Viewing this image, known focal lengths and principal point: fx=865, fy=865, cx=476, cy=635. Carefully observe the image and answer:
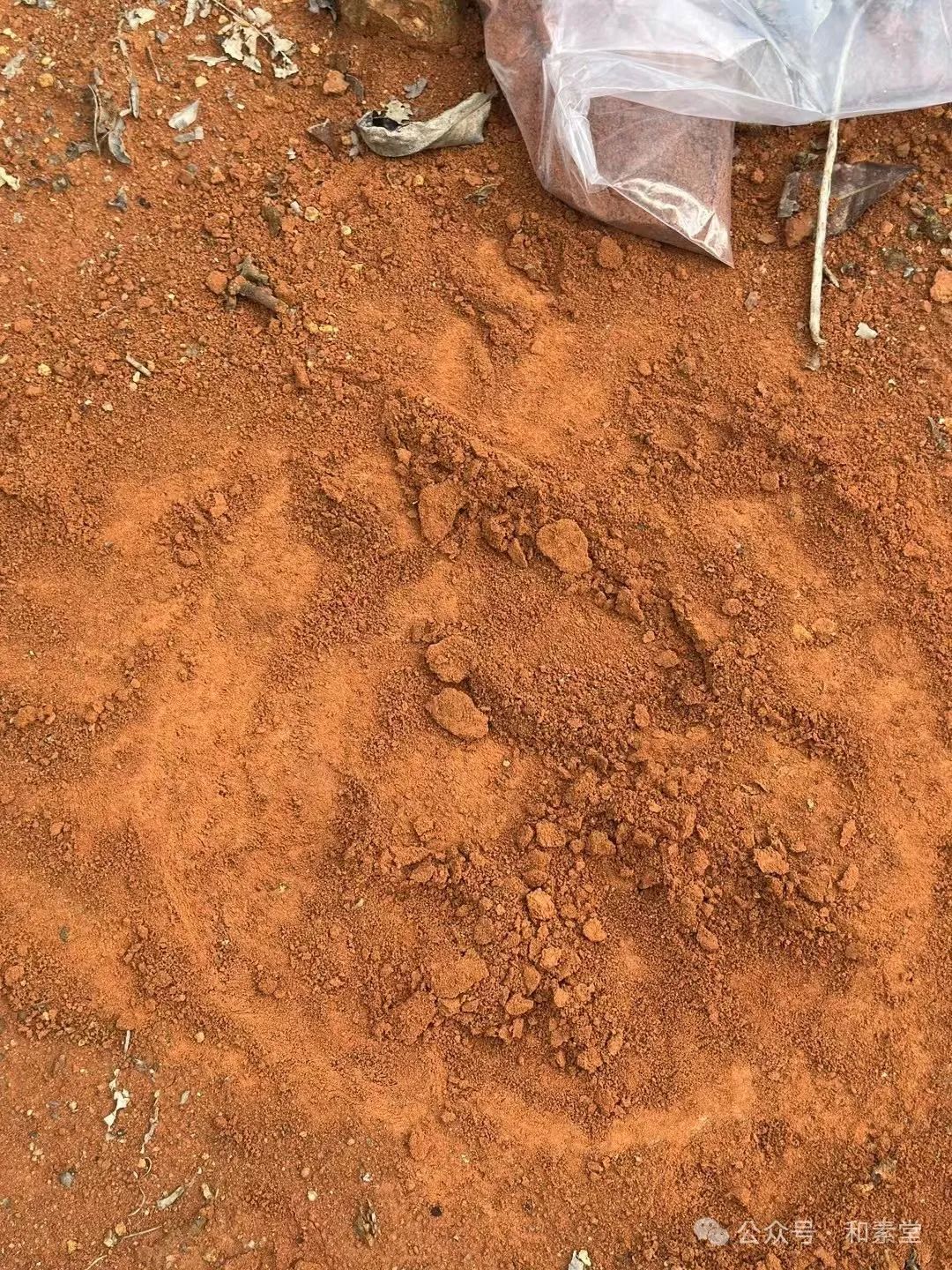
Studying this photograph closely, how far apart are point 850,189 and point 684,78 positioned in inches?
20.7

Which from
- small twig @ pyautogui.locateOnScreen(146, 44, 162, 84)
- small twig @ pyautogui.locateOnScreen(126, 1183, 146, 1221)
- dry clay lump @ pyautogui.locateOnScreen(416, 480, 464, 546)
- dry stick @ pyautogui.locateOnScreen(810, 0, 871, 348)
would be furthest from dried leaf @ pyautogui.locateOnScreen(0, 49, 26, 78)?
small twig @ pyautogui.locateOnScreen(126, 1183, 146, 1221)

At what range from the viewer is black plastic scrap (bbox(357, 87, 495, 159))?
2303mm

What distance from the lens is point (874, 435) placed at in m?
2.20

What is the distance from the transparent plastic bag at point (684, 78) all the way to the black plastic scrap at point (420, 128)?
0.46ft

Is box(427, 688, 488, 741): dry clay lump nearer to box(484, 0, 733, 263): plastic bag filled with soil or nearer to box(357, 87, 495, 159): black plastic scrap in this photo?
box(484, 0, 733, 263): plastic bag filled with soil

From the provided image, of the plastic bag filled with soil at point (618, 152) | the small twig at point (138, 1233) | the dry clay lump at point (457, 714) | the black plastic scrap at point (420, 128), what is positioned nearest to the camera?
the small twig at point (138, 1233)

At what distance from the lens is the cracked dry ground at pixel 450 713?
76.0 inches

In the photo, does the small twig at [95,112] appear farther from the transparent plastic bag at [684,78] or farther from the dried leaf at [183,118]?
the transparent plastic bag at [684,78]

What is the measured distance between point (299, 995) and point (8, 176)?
2.21 meters

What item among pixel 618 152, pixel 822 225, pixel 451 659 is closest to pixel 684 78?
pixel 618 152

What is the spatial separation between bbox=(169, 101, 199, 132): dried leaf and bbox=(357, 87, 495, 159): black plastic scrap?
1.46 feet

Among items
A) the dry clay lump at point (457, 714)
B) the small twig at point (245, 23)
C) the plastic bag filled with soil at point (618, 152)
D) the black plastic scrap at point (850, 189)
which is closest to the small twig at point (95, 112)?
the small twig at point (245, 23)

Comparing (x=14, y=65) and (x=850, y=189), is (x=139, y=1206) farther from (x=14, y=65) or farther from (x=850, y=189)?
(x=850, y=189)

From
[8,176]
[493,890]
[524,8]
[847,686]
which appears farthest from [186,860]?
[524,8]
